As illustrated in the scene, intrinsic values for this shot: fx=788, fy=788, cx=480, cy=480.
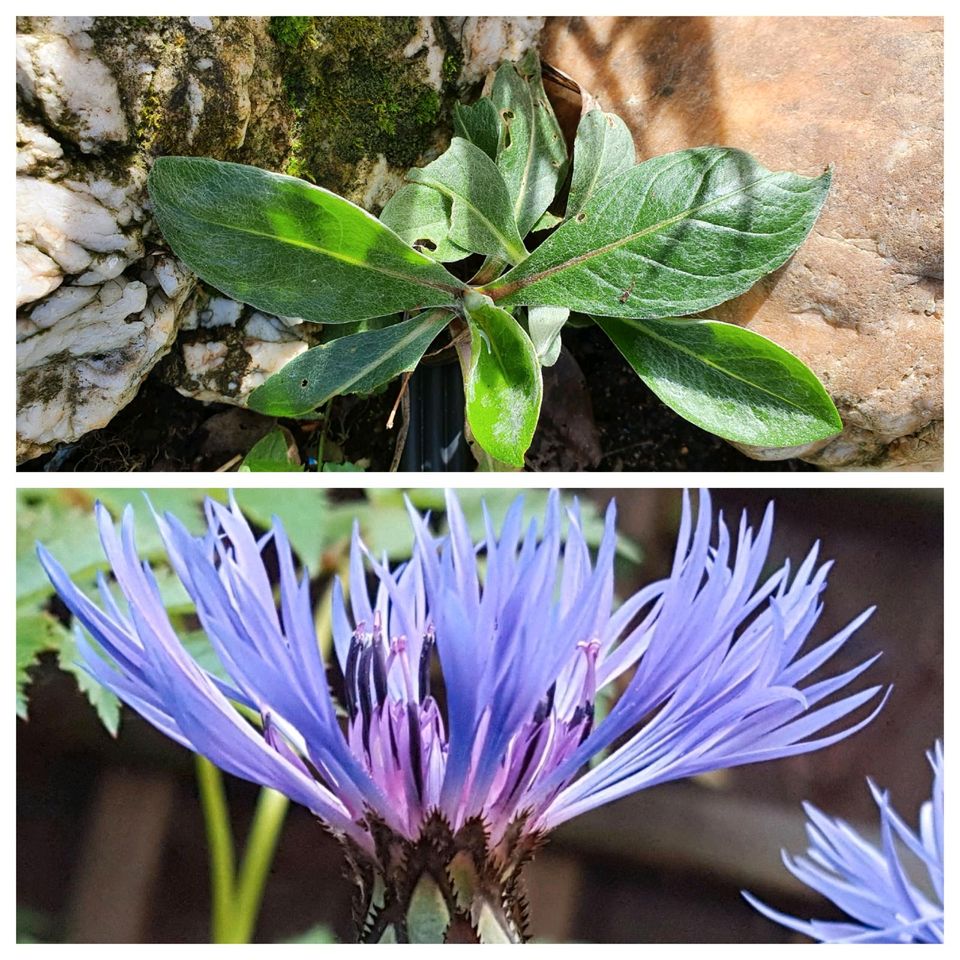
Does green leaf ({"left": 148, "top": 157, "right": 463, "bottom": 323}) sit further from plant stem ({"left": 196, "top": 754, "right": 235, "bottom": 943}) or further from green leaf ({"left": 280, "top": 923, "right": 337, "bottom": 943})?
green leaf ({"left": 280, "top": 923, "right": 337, "bottom": 943})

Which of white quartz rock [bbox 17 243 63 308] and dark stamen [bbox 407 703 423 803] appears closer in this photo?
white quartz rock [bbox 17 243 63 308]

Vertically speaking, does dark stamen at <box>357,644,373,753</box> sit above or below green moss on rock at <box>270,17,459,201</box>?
below

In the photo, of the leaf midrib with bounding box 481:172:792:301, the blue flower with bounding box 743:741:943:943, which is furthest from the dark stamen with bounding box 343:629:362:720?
the blue flower with bounding box 743:741:943:943

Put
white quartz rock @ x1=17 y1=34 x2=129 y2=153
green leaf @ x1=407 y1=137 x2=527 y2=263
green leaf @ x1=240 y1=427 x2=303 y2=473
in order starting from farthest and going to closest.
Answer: green leaf @ x1=240 y1=427 x2=303 y2=473, green leaf @ x1=407 y1=137 x2=527 y2=263, white quartz rock @ x1=17 y1=34 x2=129 y2=153

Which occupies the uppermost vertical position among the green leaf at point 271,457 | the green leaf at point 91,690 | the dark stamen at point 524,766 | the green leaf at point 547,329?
the green leaf at point 547,329

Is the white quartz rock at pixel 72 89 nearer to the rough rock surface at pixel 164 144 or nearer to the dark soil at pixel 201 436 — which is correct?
the rough rock surface at pixel 164 144

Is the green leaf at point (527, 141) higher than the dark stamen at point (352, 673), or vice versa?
the green leaf at point (527, 141)

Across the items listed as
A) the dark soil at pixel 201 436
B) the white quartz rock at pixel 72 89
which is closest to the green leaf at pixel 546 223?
the dark soil at pixel 201 436
